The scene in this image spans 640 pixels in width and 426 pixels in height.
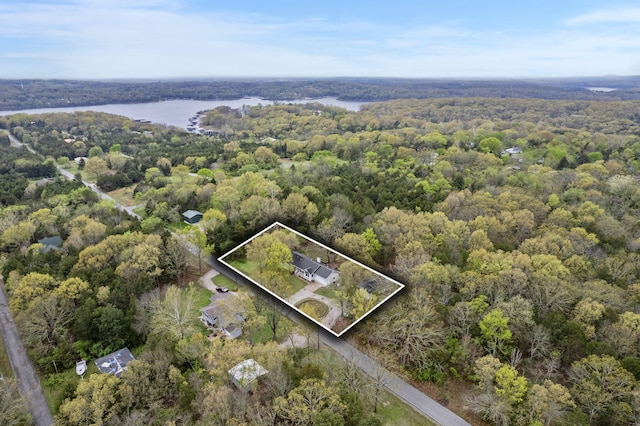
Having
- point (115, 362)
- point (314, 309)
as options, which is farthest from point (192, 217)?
point (314, 309)

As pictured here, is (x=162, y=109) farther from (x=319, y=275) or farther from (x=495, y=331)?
(x=495, y=331)

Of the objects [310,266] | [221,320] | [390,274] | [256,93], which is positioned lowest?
[221,320]

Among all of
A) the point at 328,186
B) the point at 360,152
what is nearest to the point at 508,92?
the point at 360,152

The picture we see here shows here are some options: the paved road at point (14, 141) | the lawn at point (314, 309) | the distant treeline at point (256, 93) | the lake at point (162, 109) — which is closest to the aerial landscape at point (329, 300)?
the lawn at point (314, 309)

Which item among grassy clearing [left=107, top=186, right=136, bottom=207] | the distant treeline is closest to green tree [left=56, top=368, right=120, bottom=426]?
grassy clearing [left=107, top=186, right=136, bottom=207]

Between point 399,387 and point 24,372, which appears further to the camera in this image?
point 24,372

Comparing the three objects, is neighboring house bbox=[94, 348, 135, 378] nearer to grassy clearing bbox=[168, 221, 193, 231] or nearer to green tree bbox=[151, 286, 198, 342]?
green tree bbox=[151, 286, 198, 342]
